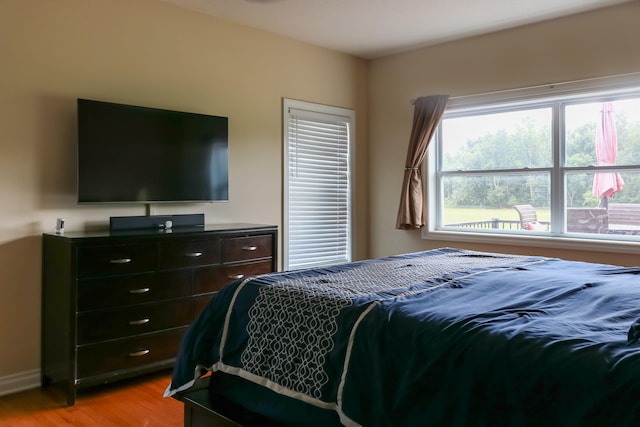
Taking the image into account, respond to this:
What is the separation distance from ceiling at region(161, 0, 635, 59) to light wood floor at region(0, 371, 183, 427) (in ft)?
8.69

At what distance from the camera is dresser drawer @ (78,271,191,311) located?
2896mm

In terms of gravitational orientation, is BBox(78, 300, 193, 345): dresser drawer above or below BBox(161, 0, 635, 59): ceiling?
below

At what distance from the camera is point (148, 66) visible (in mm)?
3648

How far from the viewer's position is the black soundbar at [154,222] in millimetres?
3355

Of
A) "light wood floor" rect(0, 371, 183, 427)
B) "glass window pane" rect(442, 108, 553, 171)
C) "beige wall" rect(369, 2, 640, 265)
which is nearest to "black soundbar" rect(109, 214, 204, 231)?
"light wood floor" rect(0, 371, 183, 427)

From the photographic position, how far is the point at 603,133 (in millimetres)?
3967

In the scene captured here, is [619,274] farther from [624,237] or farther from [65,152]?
[65,152]

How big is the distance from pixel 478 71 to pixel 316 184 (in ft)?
5.69

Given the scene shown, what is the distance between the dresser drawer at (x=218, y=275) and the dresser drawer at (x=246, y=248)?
59mm

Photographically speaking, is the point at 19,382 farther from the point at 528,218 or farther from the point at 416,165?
the point at 528,218

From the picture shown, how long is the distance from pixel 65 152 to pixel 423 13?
9.01 ft

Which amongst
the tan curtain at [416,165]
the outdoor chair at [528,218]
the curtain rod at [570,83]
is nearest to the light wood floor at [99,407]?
the tan curtain at [416,165]

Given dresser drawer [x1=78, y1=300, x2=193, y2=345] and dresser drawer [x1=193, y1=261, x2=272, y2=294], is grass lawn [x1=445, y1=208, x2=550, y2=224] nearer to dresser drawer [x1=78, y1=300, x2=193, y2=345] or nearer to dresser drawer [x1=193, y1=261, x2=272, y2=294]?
dresser drawer [x1=193, y1=261, x2=272, y2=294]

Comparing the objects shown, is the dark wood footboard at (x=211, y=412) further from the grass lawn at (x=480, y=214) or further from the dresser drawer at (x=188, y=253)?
the grass lawn at (x=480, y=214)
